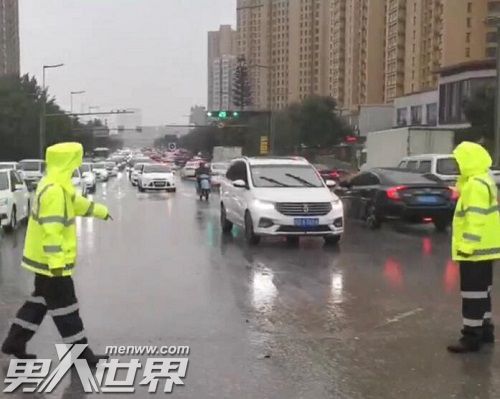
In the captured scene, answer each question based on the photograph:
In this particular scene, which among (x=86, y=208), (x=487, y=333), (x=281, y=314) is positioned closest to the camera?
(x=86, y=208)

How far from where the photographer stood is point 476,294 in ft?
21.4

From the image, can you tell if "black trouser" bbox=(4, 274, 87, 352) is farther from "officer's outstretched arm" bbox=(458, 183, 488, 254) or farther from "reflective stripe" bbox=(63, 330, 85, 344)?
"officer's outstretched arm" bbox=(458, 183, 488, 254)

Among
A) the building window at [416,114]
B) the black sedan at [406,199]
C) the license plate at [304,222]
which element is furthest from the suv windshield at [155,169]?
the building window at [416,114]

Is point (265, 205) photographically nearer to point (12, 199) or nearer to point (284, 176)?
point (284, 176)

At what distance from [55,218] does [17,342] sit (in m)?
1.09

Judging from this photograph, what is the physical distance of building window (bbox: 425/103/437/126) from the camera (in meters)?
86.9

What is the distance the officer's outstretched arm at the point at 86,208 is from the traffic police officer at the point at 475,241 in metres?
3.07

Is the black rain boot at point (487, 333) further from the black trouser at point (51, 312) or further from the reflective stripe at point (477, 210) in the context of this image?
the black trouser at point (51, 312)

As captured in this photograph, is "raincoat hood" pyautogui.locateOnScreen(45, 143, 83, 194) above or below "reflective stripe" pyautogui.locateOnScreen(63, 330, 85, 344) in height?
above

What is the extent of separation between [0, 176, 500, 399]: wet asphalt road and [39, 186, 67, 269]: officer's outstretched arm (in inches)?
36.9

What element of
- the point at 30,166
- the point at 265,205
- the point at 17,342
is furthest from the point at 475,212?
the point at 30,166

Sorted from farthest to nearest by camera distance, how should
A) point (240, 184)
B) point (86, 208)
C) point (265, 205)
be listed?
point (240, 184) → point (265, 205) → point (86, 208)

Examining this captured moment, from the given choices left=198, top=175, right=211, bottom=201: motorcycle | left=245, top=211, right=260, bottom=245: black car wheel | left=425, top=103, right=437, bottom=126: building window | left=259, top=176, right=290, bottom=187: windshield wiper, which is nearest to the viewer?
left=245, top=211, right=260, bottom=245: black car wheel

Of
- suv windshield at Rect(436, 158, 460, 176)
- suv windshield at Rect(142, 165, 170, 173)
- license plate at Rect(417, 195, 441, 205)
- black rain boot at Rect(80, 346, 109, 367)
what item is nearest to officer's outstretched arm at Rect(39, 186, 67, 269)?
black rain boot at Rect(80, 346, 109, 367)
